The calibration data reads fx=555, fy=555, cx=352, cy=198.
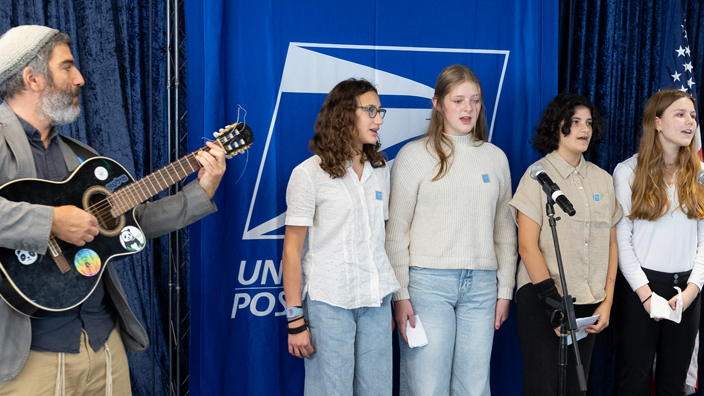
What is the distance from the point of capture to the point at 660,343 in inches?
106

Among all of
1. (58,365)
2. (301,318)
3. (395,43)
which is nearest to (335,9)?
(395,43)

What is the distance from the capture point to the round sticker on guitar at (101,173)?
180 centimetres

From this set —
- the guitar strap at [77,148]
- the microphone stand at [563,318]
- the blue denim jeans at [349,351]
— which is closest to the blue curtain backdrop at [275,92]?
the blue denim jeans at [349,351]

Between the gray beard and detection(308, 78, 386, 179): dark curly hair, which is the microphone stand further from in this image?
the gray beard

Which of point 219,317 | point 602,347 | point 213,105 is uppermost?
point 213,105

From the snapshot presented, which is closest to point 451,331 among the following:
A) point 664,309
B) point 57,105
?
point 664,309

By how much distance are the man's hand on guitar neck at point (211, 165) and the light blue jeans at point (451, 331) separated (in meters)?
0.92

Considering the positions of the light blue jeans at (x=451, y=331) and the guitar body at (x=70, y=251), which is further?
the light blue jeans at (x=451, y=331)

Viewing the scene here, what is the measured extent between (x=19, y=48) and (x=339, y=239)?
1.25 m

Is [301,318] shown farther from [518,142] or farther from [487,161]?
[518,142]

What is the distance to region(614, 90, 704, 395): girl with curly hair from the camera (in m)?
2.62

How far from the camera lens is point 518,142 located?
9.86 feet

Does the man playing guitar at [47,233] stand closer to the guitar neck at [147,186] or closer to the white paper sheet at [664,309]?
the guitar neck at [147,186]

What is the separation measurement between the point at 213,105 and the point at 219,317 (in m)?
1.01
